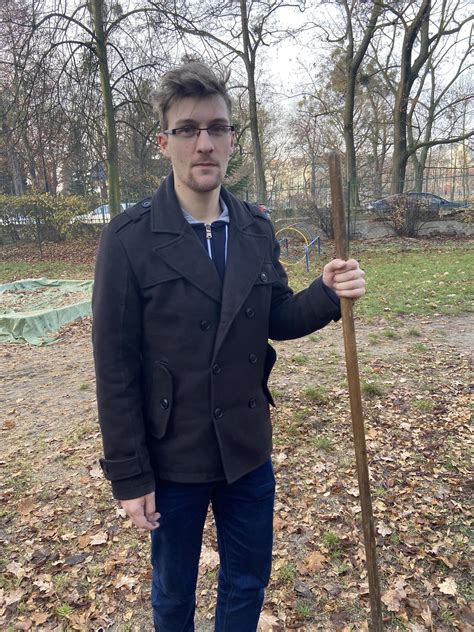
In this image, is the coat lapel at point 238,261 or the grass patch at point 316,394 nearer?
the coat lapel at point 238,261

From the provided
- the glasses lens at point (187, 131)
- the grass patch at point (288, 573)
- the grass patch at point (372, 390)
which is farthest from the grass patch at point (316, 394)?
the glasses lens at point (187, 131)

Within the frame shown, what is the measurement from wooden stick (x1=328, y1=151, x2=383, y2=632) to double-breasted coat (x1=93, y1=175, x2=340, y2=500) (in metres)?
0.29

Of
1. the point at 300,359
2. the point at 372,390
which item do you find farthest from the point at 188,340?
the point at 300,359

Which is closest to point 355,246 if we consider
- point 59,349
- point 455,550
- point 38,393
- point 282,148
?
point 59,349

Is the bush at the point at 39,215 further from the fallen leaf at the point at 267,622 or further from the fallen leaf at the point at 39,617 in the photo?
the fallen leaf at the point at 267,622

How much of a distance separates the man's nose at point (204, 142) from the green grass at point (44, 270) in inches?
442

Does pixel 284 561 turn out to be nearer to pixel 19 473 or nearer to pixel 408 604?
pixel 408 604

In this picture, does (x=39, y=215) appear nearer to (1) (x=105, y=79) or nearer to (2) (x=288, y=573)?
(1) (x=105, y=79)

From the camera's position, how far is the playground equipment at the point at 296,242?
13835 millimetres

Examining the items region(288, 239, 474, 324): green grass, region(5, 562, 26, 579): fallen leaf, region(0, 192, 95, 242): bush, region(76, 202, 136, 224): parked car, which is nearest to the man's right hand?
region(5, 562, 26, 579): fallen leaf

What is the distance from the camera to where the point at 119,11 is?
8.58 m

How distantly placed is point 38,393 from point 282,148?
37.8 meters

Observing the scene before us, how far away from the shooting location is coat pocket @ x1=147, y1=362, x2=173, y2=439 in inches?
58.4

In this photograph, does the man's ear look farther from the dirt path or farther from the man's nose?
the dirt path
